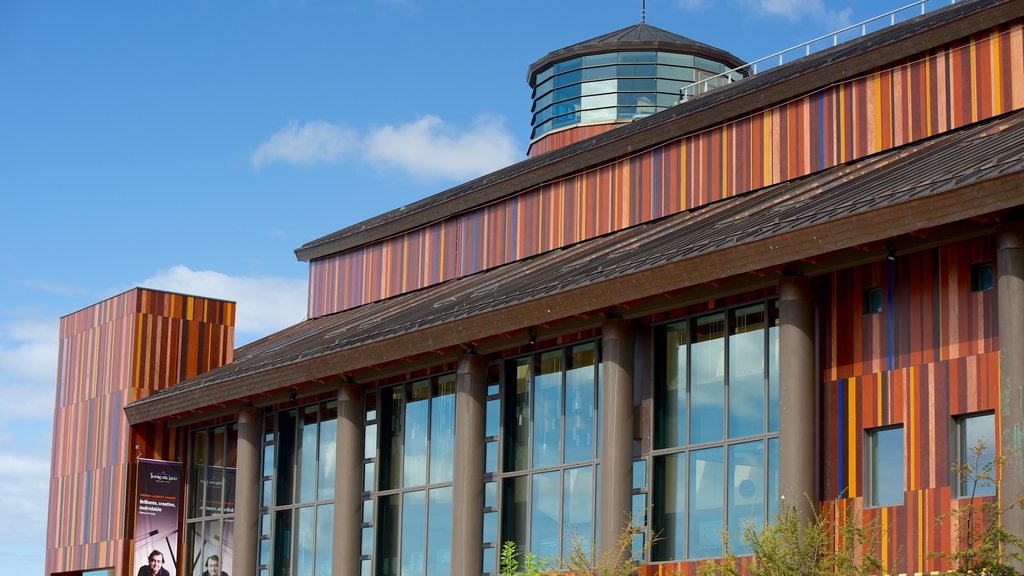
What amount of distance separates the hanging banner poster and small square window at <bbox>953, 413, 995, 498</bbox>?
879 inches

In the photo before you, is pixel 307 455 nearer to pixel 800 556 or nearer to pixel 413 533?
pixel 413 533

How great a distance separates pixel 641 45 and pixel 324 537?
977 inches

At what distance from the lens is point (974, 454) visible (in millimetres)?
19734

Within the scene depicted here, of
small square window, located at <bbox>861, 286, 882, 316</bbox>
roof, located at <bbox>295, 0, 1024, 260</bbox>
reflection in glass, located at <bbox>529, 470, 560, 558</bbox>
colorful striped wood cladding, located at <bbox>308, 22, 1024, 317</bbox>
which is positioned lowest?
reflection in glass, located at <bbox>529, 470, 560, 558</bbox>

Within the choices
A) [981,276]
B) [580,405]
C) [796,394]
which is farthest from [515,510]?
[981,276]

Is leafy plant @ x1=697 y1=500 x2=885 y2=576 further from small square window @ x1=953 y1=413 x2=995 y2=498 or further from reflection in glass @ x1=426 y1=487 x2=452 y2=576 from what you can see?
reflection in glass @ x1=426 y1=487 x2=452 y2=576

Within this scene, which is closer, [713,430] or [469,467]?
[713,430]

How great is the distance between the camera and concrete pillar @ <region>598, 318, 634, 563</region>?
79.2 feet

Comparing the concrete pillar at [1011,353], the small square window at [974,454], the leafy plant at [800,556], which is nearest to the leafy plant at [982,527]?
the small square window at [974,454]

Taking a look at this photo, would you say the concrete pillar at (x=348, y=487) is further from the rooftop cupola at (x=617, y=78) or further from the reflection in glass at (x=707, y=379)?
the rooftop cupola at (x=617, y=78)

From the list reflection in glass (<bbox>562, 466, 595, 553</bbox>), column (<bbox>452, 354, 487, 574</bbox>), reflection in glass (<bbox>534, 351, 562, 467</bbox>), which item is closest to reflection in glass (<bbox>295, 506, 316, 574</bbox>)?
column (<bbox>452, 354, 487, 574</bbox>)

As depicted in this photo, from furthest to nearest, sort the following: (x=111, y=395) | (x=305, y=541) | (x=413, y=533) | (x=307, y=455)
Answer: (x=111, y=395) → (x=307, y=455) → (x=305, y=541) → (x=413, y=533)

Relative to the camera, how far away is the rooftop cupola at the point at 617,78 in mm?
50406

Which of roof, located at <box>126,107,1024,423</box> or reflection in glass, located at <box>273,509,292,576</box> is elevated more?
roof, located at <box>126,107,1024,423</box>
